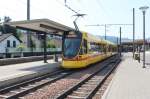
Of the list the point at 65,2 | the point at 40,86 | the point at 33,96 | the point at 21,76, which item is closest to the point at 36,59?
the point at 65,2

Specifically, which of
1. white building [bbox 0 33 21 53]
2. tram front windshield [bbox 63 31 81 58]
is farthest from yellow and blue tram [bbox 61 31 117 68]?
white building [bbox 0 33 21 53]

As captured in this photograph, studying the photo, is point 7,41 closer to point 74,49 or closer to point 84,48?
point 84,48

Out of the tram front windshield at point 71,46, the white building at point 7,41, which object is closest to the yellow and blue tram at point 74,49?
the tram front windshield at point 71,46

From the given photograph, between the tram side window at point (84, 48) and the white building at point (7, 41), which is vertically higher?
the white building at point (7, 41)

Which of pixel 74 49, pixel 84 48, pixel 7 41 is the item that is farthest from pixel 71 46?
pixel 7 41

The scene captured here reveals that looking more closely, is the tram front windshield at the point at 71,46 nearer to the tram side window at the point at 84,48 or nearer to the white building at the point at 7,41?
the tram side window at the point at 84,48

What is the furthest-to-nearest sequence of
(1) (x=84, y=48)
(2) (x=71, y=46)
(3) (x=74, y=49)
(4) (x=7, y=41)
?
(4) (x=7, y=41) < (1) (x=84, y=48) < (2) (x=71, y=46) < (3) (x=74, y=49)

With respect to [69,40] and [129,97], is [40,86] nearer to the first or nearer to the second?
[129,97]

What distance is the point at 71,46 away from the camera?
80.1 feet

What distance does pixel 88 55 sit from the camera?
2622 cm

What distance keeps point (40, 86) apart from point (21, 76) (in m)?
2.87

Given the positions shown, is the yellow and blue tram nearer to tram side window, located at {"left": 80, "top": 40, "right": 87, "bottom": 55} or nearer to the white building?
tram side window, located at {"left": 80, "top": 40, "right": 87, "bottom": 55}

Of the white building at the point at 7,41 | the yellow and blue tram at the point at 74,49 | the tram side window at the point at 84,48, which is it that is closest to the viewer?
the yellow and blue tram at the point at 74,49

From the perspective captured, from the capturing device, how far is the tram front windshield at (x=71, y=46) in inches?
952
